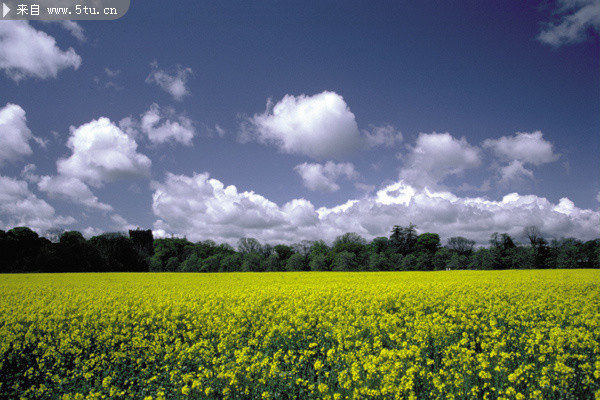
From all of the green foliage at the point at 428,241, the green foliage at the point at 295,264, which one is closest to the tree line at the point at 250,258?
the green foliage at the point at 295,264

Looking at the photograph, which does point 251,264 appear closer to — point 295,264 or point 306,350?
point 295,264

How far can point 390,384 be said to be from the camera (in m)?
4.16

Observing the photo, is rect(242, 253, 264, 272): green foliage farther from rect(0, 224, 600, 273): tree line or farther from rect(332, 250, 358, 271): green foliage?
rect(332, 250, 358, 271): green foliage

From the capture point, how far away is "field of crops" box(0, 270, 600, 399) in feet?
14.9

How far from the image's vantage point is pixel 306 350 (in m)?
6.43

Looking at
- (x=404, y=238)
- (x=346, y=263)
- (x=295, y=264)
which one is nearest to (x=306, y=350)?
(x=346, y=263)

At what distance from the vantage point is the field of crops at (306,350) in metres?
4.54

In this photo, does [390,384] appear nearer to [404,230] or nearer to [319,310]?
[319,310]

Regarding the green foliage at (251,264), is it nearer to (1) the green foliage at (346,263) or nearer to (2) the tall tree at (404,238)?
(1) the green foliage at (346,263)

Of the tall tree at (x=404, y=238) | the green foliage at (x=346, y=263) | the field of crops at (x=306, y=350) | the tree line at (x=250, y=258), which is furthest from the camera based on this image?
the tall tree at (x=404, y=238)

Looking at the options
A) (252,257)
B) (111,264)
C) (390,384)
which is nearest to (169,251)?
(111,264)

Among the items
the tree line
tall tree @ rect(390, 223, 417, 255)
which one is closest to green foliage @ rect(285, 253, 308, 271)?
the tree line

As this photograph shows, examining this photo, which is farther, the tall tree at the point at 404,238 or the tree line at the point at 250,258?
the tall tree at the point at 404,238

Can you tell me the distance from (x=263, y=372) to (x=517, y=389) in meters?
3.87
